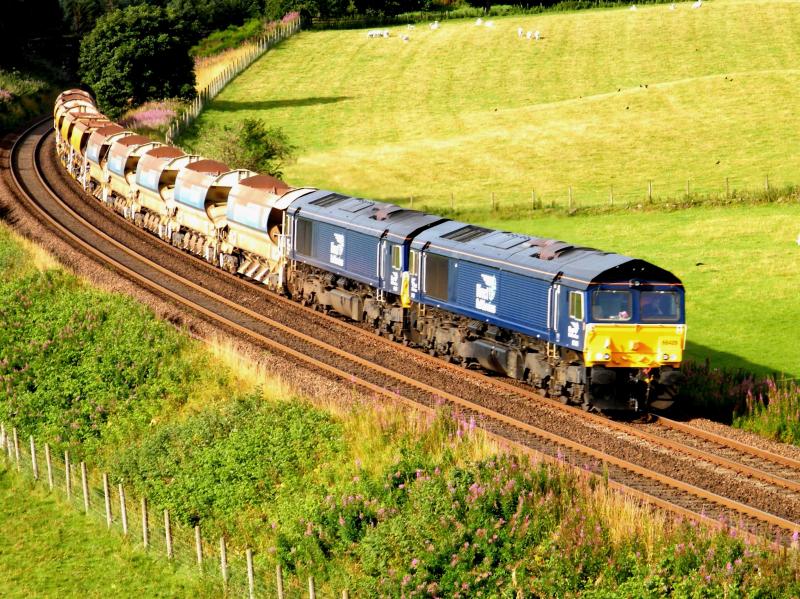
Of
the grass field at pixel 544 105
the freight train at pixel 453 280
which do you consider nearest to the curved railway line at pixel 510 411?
the freight train at pixel 453 280

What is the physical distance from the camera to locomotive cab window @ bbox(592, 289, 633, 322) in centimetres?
2700

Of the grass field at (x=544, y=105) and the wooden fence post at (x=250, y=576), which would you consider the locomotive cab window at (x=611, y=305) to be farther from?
the grass field at (x=544, y=105)

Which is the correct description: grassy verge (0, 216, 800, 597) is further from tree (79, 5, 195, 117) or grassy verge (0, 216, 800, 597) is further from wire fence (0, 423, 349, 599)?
tree (79, 5, 195, 117)

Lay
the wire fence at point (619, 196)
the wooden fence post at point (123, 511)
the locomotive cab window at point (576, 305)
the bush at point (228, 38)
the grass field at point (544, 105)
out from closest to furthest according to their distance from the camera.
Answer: the wooden fence post at point (123, 511) < the locomotive cab window at point (576, 305) < the wire fence at point (619, 196) < the grass field at point (544, 105) < the bush at point (228, 38)

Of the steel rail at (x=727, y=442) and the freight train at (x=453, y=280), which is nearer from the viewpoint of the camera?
the steel rail at (x=727, y=442)

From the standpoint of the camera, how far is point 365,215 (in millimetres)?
36219

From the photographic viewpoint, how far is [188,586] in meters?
22.0

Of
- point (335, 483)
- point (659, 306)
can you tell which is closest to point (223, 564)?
point (335, 483)

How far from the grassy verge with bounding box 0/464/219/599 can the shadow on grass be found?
67368 mm

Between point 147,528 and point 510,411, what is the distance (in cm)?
886

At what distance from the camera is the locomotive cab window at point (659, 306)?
2730 cm

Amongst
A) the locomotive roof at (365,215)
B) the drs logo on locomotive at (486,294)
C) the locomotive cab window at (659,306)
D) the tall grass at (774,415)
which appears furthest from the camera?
the locomotive roof at (365,215)

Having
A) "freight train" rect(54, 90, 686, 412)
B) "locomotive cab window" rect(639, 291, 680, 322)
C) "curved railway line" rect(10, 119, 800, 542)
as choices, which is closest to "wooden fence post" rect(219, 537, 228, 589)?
"curved railway line" rect(10, 119, 800, 542)

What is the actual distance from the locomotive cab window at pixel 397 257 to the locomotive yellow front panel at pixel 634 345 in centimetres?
809
